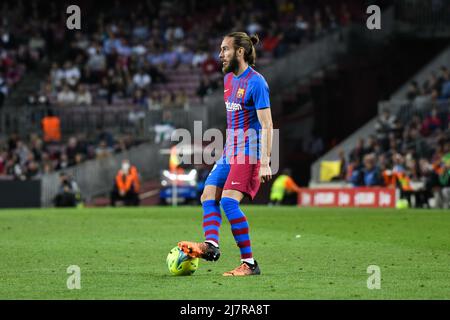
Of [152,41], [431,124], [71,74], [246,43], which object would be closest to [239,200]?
[246,43]

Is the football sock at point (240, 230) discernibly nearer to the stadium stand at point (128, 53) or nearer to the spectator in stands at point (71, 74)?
the stadium stand at point (128, 53)

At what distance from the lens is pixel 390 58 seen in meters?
45.4

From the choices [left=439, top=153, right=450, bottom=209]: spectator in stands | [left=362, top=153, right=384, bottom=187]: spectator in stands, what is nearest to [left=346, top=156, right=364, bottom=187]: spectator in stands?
[left=362, top=153, right=384, bottom=187]: spectator in stands

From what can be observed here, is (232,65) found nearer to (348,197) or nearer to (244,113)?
(244,113)

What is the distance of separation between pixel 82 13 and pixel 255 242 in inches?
1339

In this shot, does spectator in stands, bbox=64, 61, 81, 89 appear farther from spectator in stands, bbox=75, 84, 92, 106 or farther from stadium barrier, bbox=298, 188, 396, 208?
stadium barrier, bbox=298, 188, 396, 208

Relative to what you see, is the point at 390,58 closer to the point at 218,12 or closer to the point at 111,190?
the point at 218,12

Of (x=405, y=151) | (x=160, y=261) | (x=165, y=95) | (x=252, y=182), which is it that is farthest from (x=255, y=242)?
(x=165, y=95)

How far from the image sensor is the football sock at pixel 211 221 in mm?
12977

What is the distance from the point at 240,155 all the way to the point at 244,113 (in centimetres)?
48

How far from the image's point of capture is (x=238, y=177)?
12.9 m

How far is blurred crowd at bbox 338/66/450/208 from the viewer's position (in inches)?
1308

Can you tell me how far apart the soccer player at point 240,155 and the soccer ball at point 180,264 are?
0.28 feet

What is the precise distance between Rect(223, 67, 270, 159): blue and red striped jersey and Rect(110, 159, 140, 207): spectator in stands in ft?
77.4
